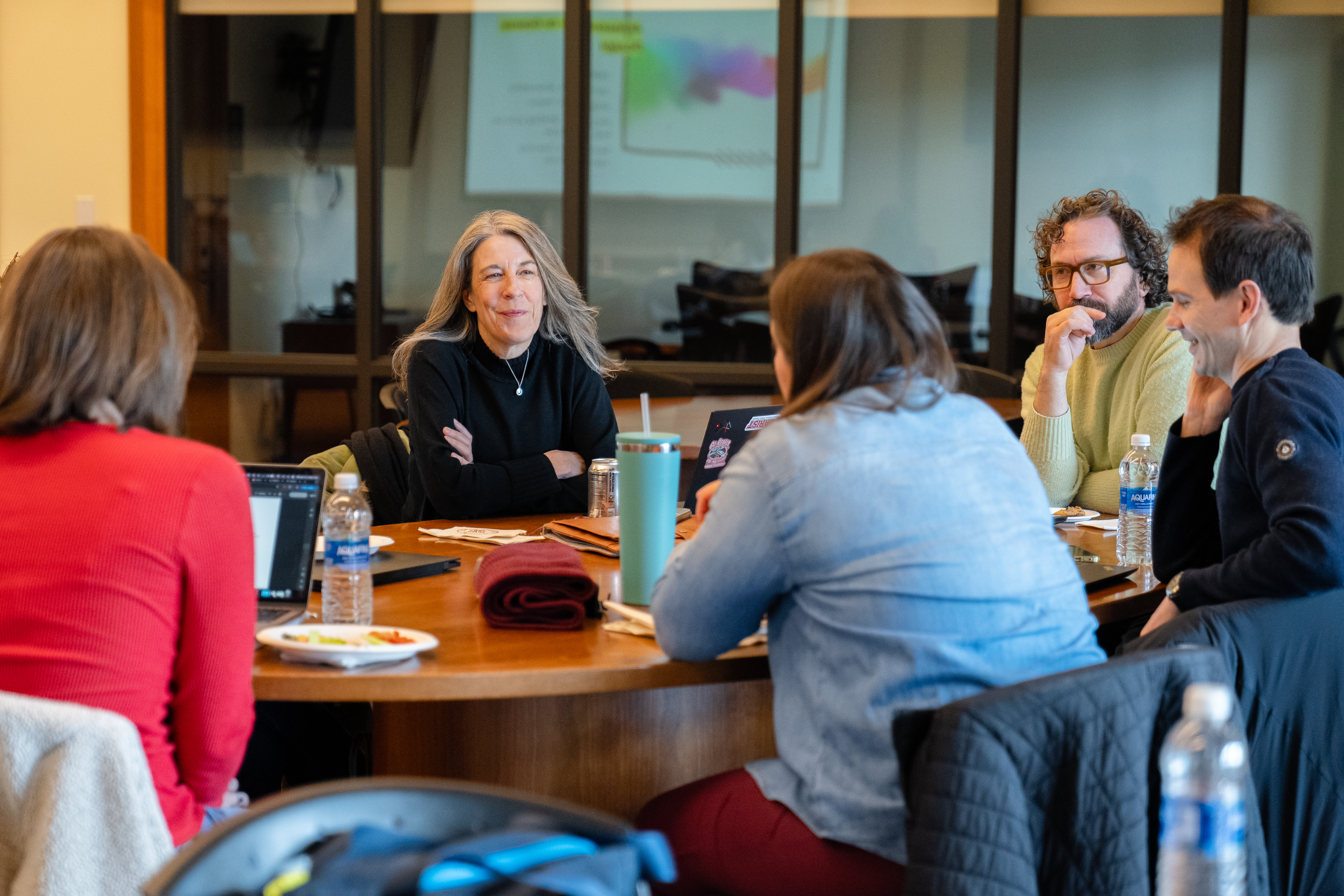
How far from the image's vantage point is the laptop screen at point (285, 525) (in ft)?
5.56

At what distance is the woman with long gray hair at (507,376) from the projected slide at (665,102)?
93.0 inches

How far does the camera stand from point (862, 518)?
1378 mm

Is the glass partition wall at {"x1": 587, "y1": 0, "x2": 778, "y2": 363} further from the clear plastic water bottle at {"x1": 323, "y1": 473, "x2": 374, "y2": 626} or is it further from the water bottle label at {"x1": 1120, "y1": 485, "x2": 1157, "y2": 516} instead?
the clear plastic water bottle at {"x1": 323, "y1": 473, "x2": 374, "y2": 626}

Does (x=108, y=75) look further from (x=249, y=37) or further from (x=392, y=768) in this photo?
(x=392, y=768)

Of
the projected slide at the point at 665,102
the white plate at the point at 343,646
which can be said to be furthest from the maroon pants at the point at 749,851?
the projected slide at the point at 665,102

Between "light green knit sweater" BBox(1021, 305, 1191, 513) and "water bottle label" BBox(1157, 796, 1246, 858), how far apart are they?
155cm

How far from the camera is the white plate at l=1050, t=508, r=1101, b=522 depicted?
2.55 metres

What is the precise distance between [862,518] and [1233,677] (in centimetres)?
56

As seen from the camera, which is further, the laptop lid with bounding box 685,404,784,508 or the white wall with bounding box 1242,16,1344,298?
the white wall with bounding box 1242,16,1344,298

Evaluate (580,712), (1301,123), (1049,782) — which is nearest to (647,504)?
(580,712)

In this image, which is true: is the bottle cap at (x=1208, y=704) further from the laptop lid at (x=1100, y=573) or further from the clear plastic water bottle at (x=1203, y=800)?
the laptop lid at (x=1100, y=573)

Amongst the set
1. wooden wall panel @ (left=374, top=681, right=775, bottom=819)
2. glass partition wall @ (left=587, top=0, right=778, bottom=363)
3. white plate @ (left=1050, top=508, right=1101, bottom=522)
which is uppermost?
glass partition wall @ (left=587, top=0, right=778, bottom=363)

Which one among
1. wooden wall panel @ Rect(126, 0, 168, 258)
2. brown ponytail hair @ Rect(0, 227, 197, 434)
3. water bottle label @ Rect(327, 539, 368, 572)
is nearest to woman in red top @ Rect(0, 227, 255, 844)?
brown ponytail hair @ Rect(0, 227, 197, 434)

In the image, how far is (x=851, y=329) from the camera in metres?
1.46
